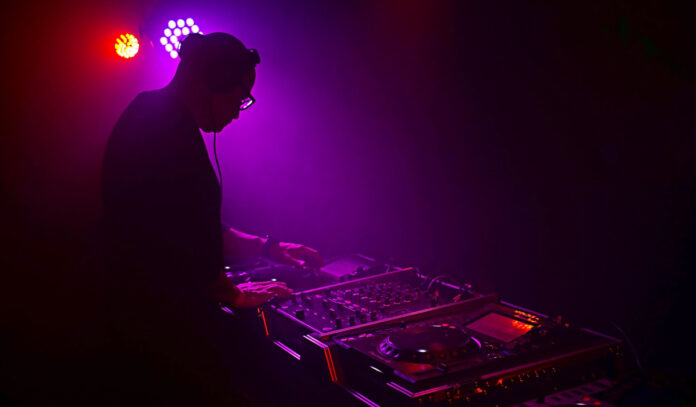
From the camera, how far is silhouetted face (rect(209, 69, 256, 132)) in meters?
1.72

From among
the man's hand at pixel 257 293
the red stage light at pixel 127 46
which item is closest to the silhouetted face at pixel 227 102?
the man's hand at pixel 257 293

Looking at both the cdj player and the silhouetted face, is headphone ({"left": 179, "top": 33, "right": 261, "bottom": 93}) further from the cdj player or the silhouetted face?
the cdj player

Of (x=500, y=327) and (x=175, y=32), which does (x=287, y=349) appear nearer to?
(x=500, y=327)

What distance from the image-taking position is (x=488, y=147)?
188cm

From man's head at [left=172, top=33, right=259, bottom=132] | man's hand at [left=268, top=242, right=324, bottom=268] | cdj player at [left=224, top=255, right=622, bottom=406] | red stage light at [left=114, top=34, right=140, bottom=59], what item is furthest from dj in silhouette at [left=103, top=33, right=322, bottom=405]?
red stage light at [left=114, top=34, right=140, bottom=59]

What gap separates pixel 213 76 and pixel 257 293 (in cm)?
71

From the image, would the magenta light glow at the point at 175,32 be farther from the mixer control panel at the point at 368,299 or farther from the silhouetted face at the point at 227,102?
the mixer control panel at the point at 368,299

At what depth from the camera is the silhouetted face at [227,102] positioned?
5.66ft

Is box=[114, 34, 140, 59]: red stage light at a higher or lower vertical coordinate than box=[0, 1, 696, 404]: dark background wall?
higher

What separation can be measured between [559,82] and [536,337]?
2.52 ft

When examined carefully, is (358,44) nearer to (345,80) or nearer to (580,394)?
(345,80)

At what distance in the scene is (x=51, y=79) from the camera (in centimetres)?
457

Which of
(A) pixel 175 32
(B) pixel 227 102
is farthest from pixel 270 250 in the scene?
(A) pixel 175 32

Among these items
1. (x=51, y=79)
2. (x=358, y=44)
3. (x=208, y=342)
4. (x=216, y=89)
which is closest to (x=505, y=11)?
(x=358, y=44)
